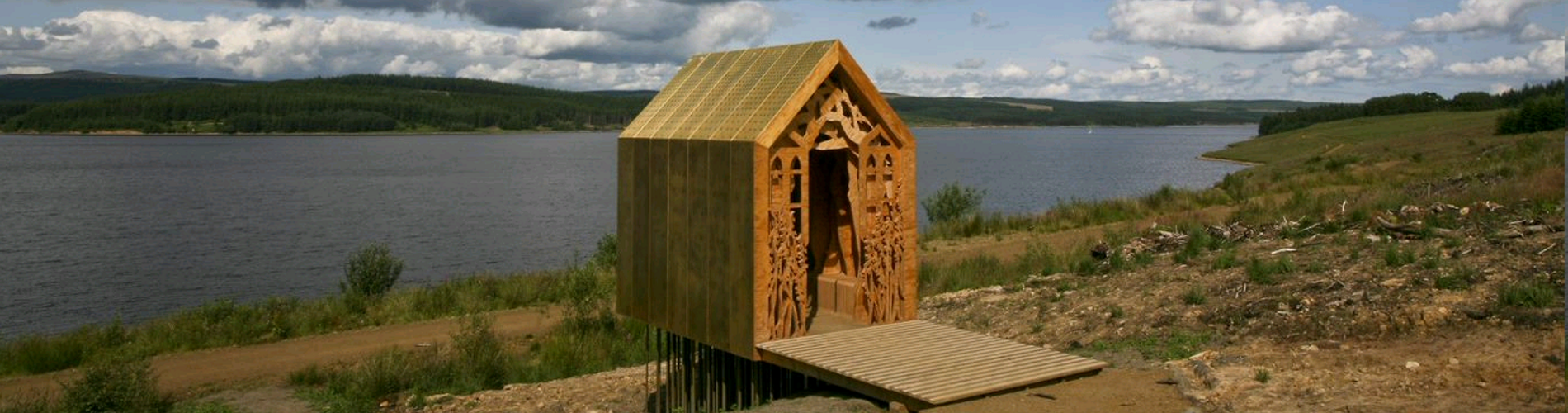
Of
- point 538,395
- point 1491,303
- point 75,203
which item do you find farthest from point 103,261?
point 1491,303

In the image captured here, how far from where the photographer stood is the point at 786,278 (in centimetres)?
1080

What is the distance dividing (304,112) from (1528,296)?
530 ft

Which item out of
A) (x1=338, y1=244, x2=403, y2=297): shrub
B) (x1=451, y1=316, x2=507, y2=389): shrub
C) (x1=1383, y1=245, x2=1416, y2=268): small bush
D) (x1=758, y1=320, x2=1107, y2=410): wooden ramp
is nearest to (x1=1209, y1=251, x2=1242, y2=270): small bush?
(x1=1383, y1=245, x2=1416, y2=268): small bush

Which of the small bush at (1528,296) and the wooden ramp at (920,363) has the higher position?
the small bush at (1528,296)

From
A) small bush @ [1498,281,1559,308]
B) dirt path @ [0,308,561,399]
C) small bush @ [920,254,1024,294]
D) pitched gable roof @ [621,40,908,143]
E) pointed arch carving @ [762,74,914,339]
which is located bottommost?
dirt path @ [0,308,561,399]

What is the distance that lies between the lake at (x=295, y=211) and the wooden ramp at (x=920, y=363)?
19328 mm

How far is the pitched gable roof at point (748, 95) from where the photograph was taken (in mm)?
10727

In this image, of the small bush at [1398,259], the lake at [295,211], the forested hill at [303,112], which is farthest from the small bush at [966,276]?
the forested hill at [303,112]

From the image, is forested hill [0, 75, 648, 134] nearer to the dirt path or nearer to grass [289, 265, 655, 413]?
the dirt path

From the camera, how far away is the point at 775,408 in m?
10.2

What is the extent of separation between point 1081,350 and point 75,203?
5116 centimetres

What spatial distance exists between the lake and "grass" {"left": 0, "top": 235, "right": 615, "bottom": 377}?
5.18 meters

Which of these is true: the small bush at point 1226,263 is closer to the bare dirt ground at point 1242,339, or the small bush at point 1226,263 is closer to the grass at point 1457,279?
the bare dirt ground at point 1242,339

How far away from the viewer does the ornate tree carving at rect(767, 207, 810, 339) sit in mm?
10633
